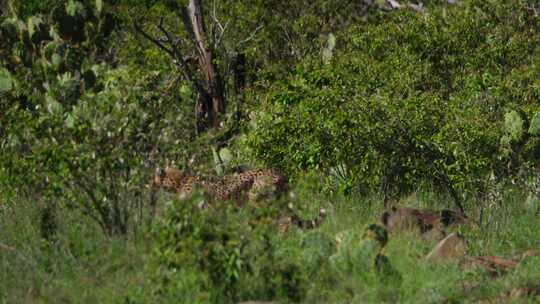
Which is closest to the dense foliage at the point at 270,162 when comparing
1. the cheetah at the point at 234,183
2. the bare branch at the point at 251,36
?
the cheetah at the point at 234,183

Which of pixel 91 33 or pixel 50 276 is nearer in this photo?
pixel 50 276

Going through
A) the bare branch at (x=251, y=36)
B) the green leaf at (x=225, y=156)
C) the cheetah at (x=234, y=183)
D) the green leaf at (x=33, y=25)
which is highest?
the bare branch at (x=251, y=36)

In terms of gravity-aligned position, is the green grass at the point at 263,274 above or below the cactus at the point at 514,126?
below

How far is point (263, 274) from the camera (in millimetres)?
6828

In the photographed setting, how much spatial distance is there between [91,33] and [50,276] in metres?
5.14

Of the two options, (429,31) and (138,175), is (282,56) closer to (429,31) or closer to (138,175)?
(429,31)

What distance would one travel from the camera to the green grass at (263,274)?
22.2 ft

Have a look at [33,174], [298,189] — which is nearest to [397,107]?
[298,189]

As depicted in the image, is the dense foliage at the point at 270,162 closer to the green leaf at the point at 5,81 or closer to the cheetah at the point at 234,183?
the green leaf at the point at 5,81

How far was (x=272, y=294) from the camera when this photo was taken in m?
6.84

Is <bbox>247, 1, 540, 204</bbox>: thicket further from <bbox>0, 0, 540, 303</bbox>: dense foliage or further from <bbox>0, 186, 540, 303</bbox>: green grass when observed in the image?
<bbox>0, 186, 540, 303</bbox>: green grass

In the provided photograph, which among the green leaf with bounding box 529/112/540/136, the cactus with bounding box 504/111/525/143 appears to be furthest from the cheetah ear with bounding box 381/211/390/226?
the green leaf with bounding box 529/112/540/136

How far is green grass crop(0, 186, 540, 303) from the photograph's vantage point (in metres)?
6.78

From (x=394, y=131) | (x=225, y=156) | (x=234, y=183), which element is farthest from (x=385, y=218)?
(x=225, y=156)
